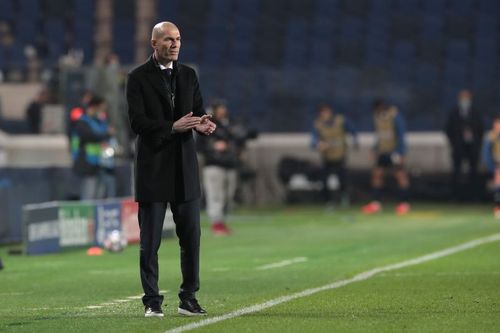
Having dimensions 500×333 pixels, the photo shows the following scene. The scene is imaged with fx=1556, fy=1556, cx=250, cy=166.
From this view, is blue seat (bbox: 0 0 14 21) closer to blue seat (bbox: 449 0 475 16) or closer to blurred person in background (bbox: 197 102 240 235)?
blue seat (bbox: 449 0 475 16)

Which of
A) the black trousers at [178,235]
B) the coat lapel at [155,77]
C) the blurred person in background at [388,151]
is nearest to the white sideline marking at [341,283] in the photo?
the black trousers at [178,235]

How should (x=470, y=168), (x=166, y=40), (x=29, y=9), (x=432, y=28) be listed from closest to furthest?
1. (x=166, y=40)
2. (x=470, y=168)
3. (x=432, y=28)
4. (x=29, y=9)

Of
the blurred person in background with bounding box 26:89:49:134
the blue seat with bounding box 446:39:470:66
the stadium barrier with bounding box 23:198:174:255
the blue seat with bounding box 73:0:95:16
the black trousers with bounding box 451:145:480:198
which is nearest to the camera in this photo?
the stadium barrier with bounding box 23:198:174:255

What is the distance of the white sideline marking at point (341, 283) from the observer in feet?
32.4

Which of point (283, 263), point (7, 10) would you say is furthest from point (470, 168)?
point (283, 263)

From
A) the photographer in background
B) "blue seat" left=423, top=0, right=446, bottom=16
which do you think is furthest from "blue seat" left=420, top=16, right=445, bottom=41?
the photographer in background

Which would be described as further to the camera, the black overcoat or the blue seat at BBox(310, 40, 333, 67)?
the blue seat at BBox(310, 40, 333, 67)

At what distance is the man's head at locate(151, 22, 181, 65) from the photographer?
33.2 feet

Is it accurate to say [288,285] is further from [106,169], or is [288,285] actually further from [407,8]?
[407,8]

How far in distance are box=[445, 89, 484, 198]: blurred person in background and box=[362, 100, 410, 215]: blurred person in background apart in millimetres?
1878

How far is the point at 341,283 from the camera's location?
525 inches

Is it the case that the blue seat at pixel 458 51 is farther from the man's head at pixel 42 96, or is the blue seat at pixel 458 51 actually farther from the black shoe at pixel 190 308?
the black shoe at pixel 190 308

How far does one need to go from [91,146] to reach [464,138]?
1101cm

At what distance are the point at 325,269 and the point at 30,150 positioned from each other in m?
18.5
